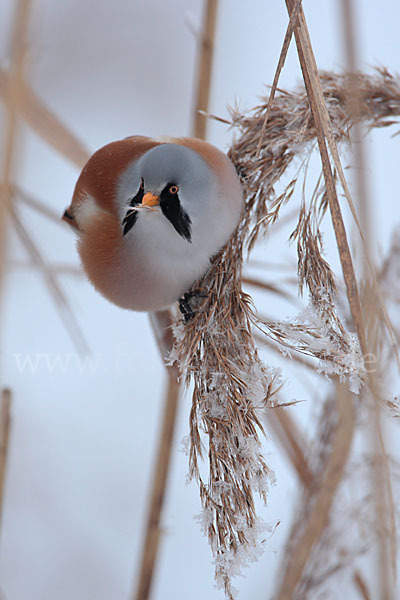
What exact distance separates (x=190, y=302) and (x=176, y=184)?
0.18 meters

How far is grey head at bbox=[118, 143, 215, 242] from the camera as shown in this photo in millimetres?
769

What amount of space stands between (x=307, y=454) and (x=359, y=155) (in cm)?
62

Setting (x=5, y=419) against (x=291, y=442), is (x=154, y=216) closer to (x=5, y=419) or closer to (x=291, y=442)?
(x=5, y=419)

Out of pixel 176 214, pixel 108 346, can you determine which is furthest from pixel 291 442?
pixel 108 346

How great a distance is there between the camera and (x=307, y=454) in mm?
1105

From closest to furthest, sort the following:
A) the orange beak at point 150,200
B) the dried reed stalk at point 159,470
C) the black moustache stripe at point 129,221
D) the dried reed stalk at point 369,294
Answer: the dried reed stalk at point 369,294 → the orange beak at point 150,200 → the black moustache stripe at point 129,221 → the dried reed stalk at point 159,470

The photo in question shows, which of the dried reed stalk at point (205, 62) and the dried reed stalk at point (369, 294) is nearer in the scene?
the dried reed stalk at point (369, 294)

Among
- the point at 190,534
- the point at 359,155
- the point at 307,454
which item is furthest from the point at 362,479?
the point at 190,534

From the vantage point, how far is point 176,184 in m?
0.79

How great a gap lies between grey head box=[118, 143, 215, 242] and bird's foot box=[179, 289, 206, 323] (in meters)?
0.08

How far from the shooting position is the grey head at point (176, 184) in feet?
2.52

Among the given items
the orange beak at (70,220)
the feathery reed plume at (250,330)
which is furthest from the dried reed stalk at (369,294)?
the orange beak at (70,220)

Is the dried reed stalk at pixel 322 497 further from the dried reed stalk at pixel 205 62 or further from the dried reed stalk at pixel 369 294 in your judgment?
the dried reed stalk at pixel 205 62

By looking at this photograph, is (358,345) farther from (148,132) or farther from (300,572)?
(148,132)
